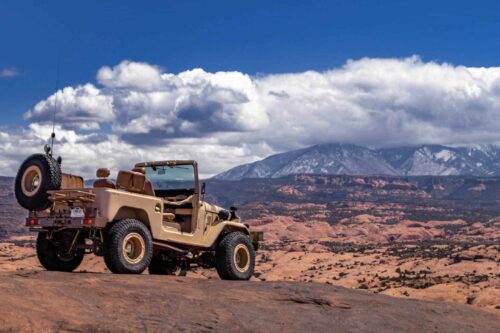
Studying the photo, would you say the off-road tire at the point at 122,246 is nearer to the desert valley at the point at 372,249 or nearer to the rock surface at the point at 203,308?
the rock surface at the point at 203,308

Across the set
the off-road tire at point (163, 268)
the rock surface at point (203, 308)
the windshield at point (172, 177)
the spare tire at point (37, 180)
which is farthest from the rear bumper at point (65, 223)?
the windshield at point (172, 177)

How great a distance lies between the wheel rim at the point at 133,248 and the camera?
36.7ft

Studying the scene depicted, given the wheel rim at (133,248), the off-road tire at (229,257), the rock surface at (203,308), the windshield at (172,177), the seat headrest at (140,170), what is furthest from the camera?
the windshield at (172,177)

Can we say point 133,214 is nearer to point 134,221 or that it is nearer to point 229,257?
point 134,221

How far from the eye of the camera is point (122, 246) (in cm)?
1101

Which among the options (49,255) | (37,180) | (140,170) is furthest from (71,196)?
(140,170)

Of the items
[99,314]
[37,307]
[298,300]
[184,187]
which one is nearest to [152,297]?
[99,314]

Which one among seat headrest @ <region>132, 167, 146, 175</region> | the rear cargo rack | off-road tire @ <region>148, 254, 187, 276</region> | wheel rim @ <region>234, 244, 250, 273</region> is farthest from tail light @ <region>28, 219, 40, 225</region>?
wheel rim @ <region>234, 244, 250, 273</region>

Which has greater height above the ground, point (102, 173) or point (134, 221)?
point (102, 173)

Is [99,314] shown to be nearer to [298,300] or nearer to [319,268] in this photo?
[298,300]

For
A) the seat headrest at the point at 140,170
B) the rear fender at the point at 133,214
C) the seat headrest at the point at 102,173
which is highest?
the seat headrest at the point at 140,170

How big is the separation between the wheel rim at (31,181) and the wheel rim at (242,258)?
14.7 ft

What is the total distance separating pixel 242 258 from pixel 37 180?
188 inches

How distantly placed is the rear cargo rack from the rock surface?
5.38 ft
